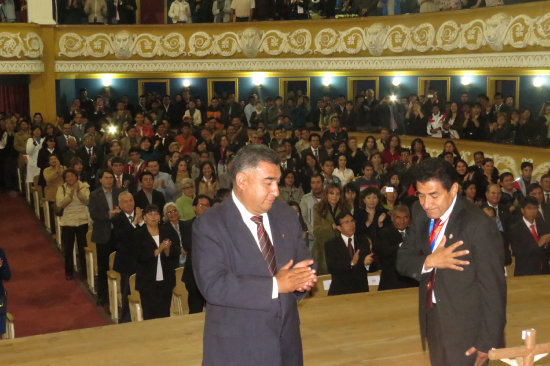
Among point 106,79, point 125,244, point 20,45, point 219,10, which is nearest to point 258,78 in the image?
point 219,10

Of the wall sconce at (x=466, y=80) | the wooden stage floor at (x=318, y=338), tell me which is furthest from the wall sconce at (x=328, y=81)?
the wooden stage floor at (x=318, y=338)

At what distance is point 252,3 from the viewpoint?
18547 millimetres

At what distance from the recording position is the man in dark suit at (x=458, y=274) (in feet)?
12.8

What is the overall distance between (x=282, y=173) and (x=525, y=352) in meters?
7.53

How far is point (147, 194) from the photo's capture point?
31.0ft

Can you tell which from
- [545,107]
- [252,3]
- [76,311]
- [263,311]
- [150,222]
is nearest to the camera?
[263,311]

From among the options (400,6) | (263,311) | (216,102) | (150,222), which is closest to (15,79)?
(216,102)

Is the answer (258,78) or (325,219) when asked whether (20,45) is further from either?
(325,219)

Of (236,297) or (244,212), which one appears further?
(244,212)

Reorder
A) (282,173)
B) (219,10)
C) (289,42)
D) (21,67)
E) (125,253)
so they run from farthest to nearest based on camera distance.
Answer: (219,10)
(289,42)
(21,67)
(282,173)
(125,253)

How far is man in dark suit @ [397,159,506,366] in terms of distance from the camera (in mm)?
3887

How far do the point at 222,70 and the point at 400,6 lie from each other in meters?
4.41

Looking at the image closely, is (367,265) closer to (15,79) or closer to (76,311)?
(76,311)

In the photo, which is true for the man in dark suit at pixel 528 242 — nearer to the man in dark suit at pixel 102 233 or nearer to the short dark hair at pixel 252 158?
the man in dark suit at pixel 102 233
